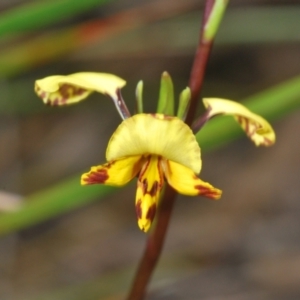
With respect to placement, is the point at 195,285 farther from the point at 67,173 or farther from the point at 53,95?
the point at 53,95

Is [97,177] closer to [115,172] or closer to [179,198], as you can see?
[115,172]

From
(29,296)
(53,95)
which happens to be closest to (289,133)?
(29,296)

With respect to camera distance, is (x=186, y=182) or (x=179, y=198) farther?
(x=179, y=198)

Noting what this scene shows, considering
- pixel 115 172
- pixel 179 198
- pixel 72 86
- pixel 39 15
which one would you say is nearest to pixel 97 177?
pixel 115 172

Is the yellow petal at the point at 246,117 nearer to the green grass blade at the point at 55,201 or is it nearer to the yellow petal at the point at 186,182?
the yellow petal at the point at 186,182

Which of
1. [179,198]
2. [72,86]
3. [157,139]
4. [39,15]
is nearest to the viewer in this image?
[157,139]

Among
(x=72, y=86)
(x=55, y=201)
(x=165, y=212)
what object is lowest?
(x=55, y=201)
